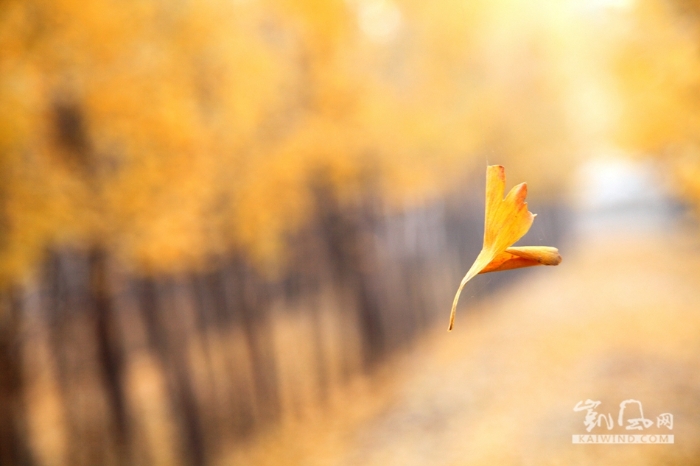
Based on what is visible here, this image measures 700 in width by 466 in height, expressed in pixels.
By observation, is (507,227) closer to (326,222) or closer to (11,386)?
(11,386)

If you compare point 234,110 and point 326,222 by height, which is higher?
point 234,110

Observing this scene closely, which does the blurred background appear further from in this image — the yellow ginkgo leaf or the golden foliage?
the yellow ginkgo leaf

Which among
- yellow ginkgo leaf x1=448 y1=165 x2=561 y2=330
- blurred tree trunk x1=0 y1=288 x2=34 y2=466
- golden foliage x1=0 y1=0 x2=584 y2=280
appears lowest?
blurred tree trunk x1=0 y1=288 x2=34 y2=466

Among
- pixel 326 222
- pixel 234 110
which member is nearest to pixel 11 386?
pixel 234 110

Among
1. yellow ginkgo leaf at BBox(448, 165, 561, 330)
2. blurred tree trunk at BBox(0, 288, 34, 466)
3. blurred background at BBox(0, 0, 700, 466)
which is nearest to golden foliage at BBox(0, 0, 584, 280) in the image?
blurred background at BBox(0, 0, 700, 466)

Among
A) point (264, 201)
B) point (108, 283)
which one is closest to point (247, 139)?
point (264, 201)

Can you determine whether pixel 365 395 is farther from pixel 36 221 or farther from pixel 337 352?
pixel 36 221
